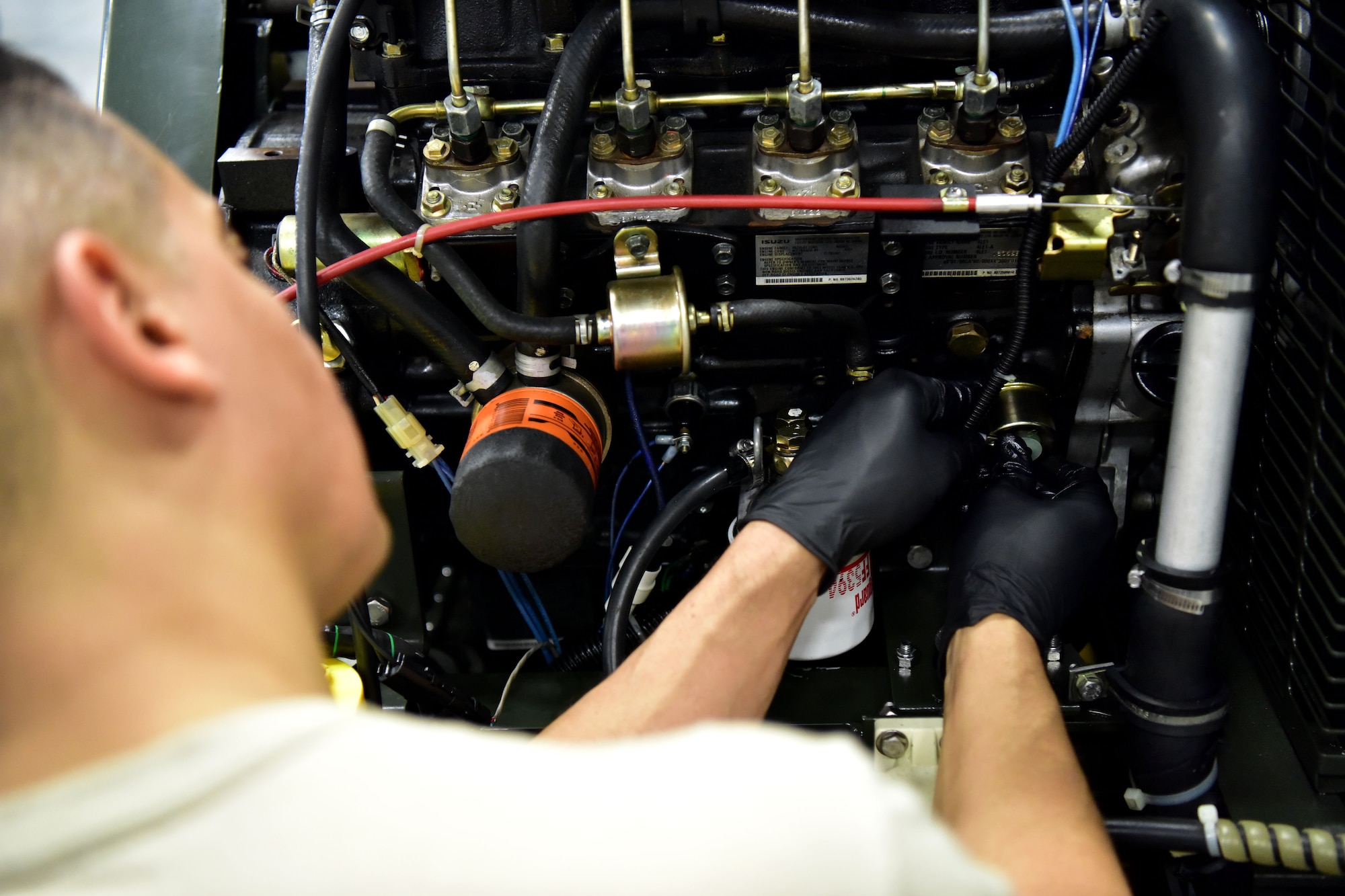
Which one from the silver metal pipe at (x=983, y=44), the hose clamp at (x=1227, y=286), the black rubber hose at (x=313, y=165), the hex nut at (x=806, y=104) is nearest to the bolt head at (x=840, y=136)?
the hex nut at (x=806, y=104)

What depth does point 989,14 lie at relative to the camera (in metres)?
1.13

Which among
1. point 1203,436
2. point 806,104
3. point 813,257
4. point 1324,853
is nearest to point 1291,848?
point 1324,853

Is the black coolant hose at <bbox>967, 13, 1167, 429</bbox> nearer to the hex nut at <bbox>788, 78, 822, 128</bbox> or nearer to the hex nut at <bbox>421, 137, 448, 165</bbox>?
the hex nut at <bbox>788, 78, 822, 128</bbox>

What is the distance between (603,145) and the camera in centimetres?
117

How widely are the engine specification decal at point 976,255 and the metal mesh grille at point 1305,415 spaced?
258 millimetres

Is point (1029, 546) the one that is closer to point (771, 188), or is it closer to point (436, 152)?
point (771, 188)

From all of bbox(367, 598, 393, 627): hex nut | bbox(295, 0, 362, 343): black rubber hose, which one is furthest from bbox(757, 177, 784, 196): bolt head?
bbox(367, 598, 393, 627): hex nut

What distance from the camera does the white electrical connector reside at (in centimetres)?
119

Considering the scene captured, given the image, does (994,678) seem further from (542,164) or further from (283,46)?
(283,46)

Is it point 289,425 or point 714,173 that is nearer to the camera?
point 289,425

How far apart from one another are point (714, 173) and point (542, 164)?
22 cm

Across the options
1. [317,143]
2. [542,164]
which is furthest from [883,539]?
[317,143]

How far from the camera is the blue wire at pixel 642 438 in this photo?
4.02 ft

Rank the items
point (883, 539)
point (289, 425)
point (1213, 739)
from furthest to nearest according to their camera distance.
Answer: point (883, 539) < point (1213, 739) < point (289, 425)
